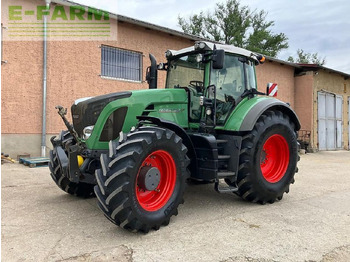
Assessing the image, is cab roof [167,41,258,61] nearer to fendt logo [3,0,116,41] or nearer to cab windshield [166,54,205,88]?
cab windshield [166,54,205,88]

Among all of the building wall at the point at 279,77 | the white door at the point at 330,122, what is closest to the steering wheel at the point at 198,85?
the building wall at the point at 279,77

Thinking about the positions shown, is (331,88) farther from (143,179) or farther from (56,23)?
(143,179)

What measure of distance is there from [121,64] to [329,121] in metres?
12.0

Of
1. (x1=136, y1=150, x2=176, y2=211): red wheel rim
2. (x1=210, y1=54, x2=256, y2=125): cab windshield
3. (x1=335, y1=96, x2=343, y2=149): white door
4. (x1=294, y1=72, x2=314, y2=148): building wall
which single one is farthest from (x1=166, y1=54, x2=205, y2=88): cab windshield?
(x1=335, y1=96, x2=343, y2=149): white door

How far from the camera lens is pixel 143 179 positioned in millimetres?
3332

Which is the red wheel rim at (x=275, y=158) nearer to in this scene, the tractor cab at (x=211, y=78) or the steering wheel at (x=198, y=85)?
the tractor cab at (x=211, y=78)

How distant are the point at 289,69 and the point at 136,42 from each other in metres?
9.18

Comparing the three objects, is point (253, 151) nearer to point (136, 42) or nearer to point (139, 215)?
point (139, 215)

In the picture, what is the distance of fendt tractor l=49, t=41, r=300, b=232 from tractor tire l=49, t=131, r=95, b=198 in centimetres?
1

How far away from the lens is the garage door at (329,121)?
15.9 meters

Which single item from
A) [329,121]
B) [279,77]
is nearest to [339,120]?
[329,121]

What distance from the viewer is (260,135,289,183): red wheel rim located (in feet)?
15.8

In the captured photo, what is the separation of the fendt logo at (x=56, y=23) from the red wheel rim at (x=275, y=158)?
22.7 feet

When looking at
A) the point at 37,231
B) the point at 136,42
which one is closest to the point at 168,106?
the point at 37,231
